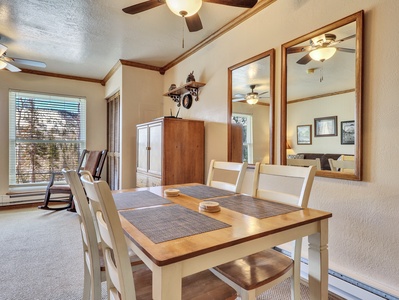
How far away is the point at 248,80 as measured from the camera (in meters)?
2.43

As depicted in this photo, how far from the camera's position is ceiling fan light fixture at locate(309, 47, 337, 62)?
171 centimetres

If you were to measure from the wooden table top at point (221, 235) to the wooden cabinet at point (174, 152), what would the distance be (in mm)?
1606

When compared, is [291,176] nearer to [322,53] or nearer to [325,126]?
[325,126]

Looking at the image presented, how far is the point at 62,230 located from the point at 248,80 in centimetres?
292

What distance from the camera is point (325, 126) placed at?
5.77ft

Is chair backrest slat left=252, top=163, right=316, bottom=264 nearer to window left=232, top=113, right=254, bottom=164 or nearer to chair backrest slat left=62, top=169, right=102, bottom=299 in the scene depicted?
window left=232, top=113, right=254, bottom=164

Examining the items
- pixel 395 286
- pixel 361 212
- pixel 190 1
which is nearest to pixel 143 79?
pixel 190 1

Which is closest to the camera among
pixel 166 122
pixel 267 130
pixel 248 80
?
pixel 267 130

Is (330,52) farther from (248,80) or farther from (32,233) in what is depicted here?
(32,233)

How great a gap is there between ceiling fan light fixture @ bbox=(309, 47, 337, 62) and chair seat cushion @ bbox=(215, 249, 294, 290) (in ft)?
4.78

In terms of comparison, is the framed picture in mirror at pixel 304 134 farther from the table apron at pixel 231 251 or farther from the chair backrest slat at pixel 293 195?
the table apron at pixel 231 251

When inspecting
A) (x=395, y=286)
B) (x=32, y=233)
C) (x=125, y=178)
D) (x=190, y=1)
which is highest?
(x=190, y=1)

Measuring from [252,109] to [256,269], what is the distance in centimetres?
161

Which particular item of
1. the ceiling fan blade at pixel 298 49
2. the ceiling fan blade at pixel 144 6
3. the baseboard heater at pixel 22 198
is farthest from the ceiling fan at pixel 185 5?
the baseboard heater at pixel 22 198
